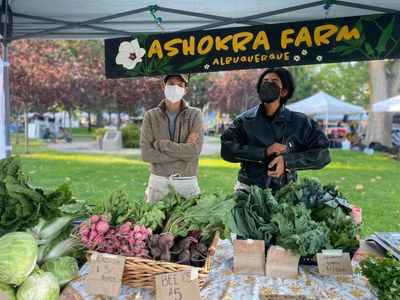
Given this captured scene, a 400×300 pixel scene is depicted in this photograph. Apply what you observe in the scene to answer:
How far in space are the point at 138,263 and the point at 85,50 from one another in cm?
1796

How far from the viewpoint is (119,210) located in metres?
1.79

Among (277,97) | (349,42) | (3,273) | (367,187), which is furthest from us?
(367,187)

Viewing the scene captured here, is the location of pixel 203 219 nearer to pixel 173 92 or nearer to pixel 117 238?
pixel 117 238

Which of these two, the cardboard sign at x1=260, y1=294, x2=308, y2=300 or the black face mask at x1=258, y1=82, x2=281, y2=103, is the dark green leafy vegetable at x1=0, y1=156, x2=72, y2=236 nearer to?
the cardboard sign at x1=260, y1=294, x2=308, y2=300

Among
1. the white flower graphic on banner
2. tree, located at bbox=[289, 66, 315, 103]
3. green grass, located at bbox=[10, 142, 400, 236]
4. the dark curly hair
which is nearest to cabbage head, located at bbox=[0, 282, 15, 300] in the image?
the dark curly hair

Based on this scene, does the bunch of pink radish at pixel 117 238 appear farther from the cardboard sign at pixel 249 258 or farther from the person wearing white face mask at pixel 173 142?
the person wearing white face mask at pixel 173 142

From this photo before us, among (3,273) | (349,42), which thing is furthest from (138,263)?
(349,42)

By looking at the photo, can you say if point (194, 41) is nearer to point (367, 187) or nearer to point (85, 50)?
point (367, 187)

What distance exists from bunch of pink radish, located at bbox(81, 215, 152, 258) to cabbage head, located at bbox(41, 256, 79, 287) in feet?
0.49

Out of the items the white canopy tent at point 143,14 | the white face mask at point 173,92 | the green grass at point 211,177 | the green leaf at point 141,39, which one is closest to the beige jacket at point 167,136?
the white face mask at point 173,92

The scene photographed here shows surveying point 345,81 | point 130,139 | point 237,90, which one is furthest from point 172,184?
point 345,81

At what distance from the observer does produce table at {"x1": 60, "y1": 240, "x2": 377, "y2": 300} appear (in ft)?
5.23

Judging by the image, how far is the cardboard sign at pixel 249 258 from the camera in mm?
1767

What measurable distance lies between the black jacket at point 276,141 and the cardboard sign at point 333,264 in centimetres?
80
